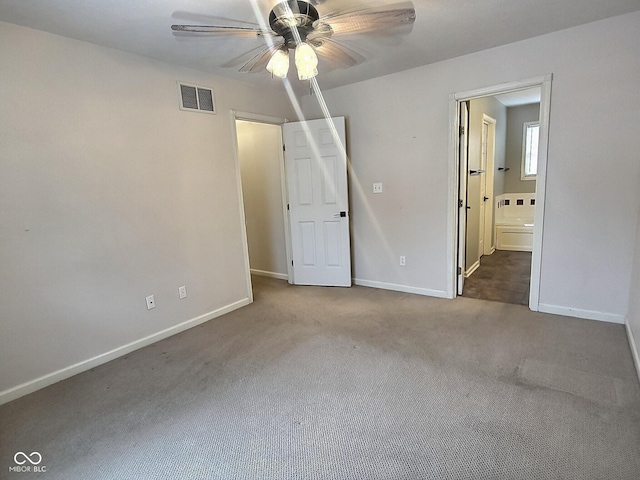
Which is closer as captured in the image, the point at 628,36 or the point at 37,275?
the point at 37,275

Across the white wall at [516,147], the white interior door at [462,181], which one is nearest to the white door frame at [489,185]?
the white wall at [516,147]

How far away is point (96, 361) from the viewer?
8.25 ft

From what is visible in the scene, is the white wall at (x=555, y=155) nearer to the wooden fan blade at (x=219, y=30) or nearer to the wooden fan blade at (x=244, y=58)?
the wooden fan blade at (x=244, y=58)

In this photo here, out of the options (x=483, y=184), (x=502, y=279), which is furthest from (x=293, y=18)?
(x=483, y=184)

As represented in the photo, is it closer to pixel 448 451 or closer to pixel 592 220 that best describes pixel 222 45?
pixel 448 451

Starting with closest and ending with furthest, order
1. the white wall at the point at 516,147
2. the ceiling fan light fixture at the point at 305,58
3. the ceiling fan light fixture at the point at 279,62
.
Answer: the ceiling fan light fixture at the point at 305,58, the ceiling fan light fixture at the point at 279,62, the white wall at the point at 516,147

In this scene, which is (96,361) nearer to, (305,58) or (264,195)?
(305,58)

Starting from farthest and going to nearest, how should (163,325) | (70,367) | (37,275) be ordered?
(163,325)
(70,367)
(37,275)

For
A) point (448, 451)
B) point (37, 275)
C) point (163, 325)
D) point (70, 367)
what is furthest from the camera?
point (163, 325)

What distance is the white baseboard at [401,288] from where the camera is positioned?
3.59m

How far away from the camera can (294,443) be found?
1.66 meters

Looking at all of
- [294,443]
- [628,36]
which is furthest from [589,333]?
[294,443]

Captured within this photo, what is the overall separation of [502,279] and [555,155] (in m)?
1.79

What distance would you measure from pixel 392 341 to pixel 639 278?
1.72 m
